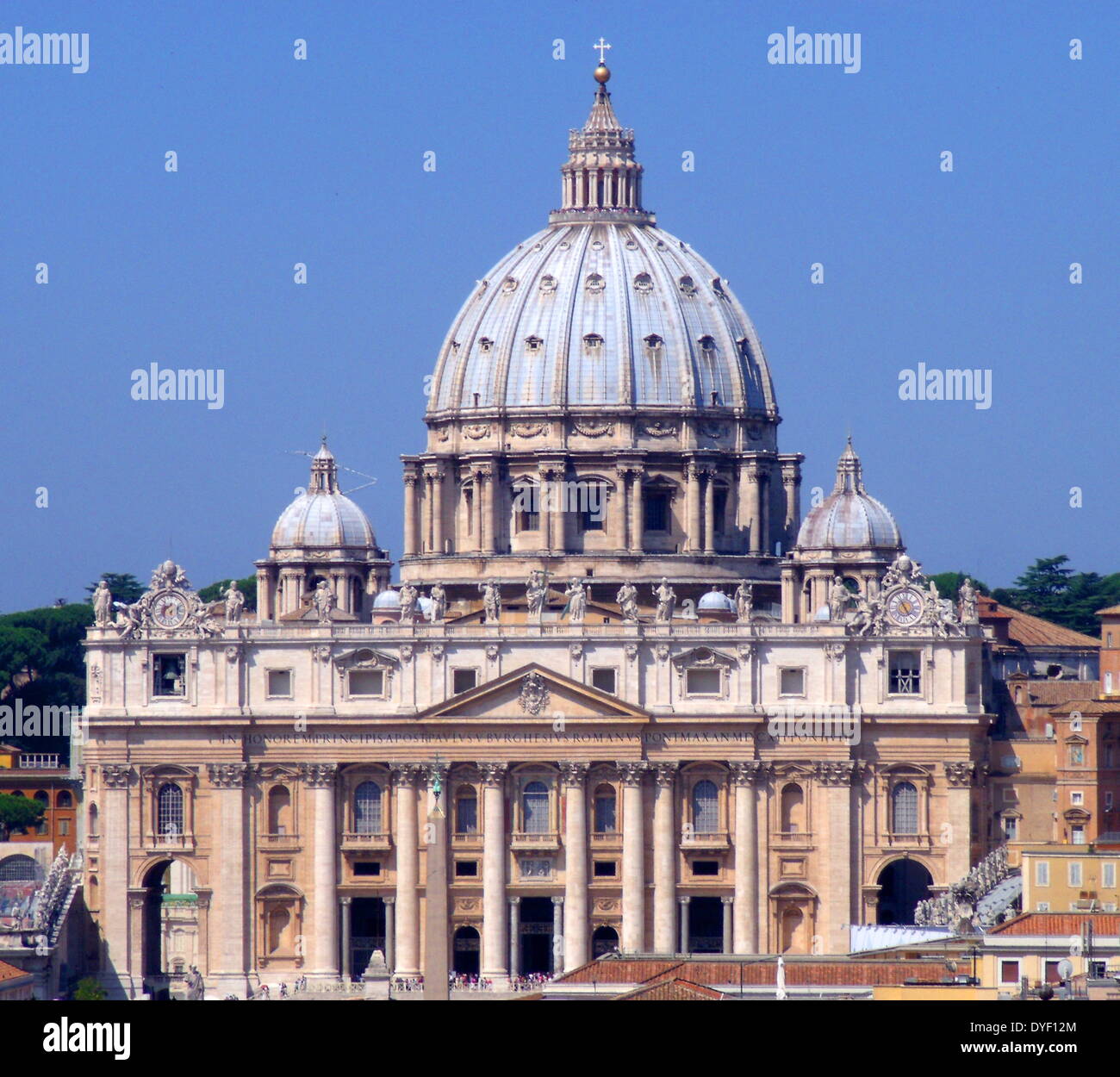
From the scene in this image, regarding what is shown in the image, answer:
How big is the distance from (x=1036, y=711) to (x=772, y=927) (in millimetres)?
16826

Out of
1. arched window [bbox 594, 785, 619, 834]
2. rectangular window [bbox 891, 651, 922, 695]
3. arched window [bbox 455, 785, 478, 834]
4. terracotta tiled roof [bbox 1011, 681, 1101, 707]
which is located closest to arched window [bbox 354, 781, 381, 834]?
arched window [bbox 455, 785, 478, 834]

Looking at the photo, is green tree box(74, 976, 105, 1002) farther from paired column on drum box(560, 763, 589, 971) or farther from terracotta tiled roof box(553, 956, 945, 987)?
terracotta tiled roof box(553, 956, 945, 987)

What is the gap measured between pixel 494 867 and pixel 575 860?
2.88 meters

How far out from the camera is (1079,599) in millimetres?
193750

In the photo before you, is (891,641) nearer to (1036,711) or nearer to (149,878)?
(1036,711)

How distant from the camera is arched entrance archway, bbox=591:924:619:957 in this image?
129 meters

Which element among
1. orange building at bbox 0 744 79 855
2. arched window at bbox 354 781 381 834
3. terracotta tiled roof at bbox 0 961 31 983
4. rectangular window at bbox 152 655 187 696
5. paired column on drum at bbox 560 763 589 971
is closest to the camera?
terracotta tiled roof at bbox 0 961 31 983

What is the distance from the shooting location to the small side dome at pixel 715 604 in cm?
14238

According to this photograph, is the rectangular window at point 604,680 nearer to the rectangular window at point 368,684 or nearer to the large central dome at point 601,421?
the rectangular window at point 368,684

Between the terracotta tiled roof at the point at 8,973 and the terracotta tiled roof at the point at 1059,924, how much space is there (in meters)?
30.1

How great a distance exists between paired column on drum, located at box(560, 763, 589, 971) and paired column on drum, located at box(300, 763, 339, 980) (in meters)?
8.29

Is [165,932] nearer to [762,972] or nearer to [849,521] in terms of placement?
[849,521]

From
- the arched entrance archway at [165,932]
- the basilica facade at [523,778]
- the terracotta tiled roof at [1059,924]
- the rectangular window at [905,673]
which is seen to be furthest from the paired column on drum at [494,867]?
the terracotta tiled roof at [1059,924]
